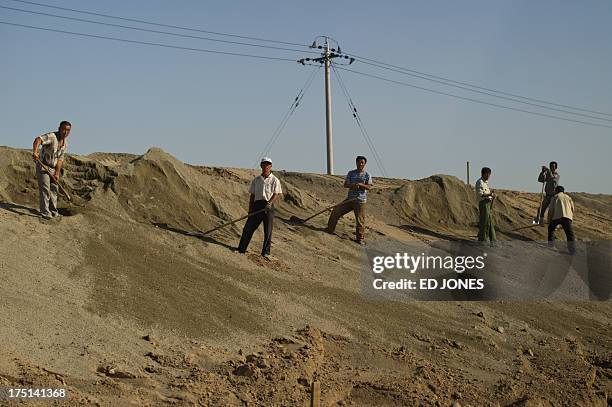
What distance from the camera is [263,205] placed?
1157 centimetres

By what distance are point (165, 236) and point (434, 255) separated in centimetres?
530

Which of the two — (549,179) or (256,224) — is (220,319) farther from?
(549,179)

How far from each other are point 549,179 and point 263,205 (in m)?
7.81

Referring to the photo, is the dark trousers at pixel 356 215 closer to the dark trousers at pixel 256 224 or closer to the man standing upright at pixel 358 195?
the man standing upright at pixel 358 195

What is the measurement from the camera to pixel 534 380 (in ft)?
30.2

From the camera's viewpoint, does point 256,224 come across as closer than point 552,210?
Yes

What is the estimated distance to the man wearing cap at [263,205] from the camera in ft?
37.8

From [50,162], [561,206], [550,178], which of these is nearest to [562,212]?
[561,206]

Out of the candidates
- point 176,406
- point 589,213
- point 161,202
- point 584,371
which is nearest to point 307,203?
point 161,202

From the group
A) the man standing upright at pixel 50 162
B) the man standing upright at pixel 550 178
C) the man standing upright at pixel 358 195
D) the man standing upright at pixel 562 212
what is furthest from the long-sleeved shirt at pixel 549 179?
the man standing upright at pixel 50 162

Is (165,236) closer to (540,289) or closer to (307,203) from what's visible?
(307,203)

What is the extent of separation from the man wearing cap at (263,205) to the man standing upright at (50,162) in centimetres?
251

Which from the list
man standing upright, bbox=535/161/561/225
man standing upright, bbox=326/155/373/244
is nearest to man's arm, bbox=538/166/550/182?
man standing upright, bbox=535/161/561/225
